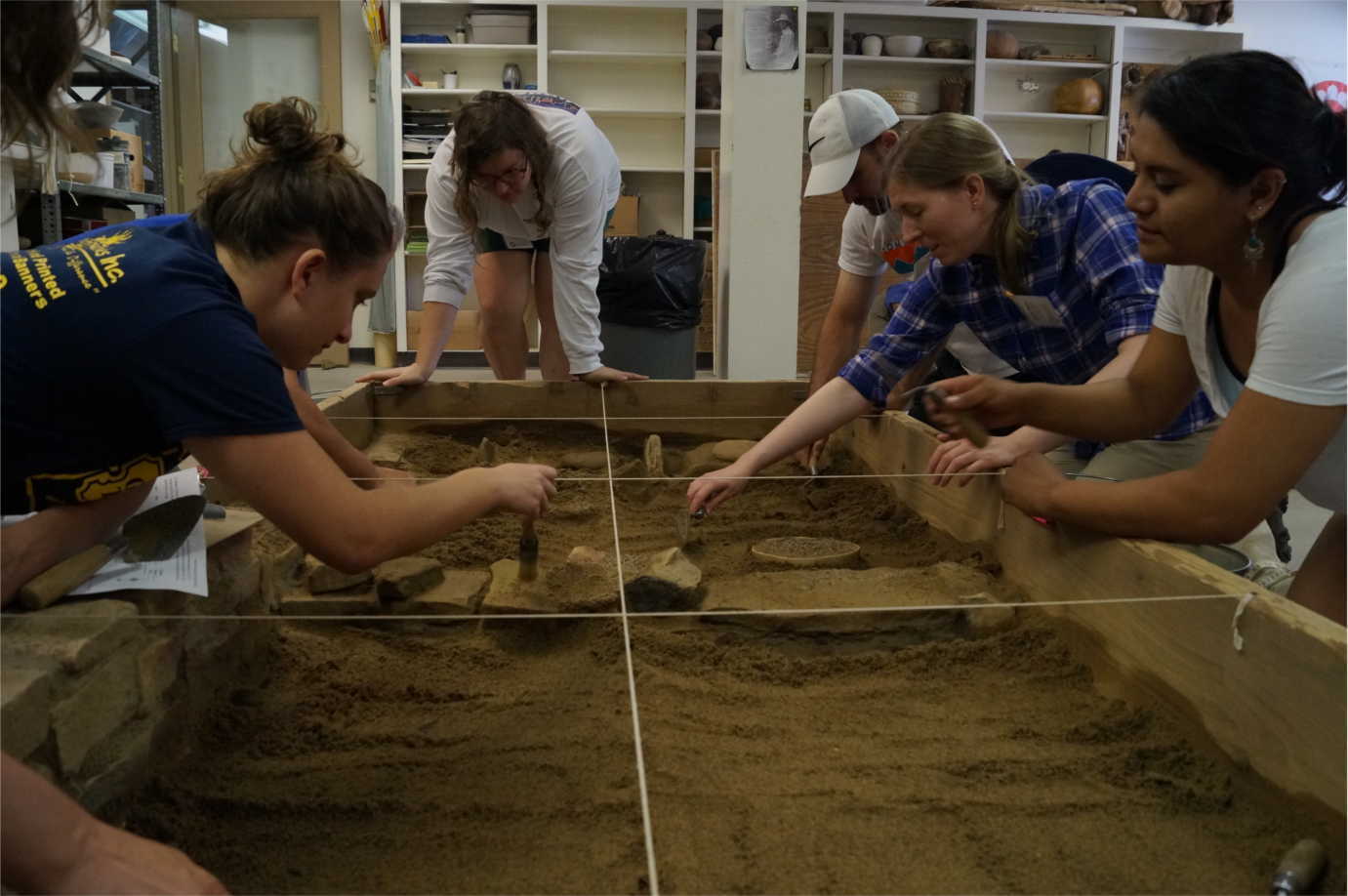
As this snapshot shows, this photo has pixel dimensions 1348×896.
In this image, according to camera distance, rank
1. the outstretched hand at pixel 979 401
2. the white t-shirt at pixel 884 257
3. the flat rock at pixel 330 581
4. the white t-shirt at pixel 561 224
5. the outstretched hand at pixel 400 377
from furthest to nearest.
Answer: the outstretched hand at pixel 400 377 < the white t-shirt at pixel 561 224 < the white t-shirt at pixel 884 257 < the flat rock at pixel 330 581 < the outstretched hand at pixel 979 401

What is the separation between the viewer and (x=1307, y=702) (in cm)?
126

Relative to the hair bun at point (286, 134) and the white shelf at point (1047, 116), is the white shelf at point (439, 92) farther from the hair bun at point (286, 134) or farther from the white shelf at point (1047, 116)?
the hair bun at point (286, 134)

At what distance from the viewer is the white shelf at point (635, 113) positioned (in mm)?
7914

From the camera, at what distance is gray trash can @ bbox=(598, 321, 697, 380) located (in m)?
4.84

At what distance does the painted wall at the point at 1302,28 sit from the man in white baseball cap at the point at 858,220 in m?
7.21

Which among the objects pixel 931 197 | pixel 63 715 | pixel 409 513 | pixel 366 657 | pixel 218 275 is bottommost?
pixel 366 657

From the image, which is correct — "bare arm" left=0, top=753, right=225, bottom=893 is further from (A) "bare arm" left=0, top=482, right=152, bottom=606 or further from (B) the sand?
(A) "bare arm" left=0, top=482, right=152, bottom=606

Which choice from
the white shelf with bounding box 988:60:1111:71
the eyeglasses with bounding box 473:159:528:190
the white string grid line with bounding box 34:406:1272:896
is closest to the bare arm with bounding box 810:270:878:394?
the white string grid line with bounding box 34:406:1272:896

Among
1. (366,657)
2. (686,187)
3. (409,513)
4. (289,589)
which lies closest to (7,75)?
(409,513)

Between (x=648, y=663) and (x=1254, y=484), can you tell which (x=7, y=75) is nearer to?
(x=648, y=663)

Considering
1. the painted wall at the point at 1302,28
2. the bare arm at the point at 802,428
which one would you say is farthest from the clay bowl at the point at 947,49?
the bare arm at the point at 802,428

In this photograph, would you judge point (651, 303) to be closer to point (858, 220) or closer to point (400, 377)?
point (400, 377)

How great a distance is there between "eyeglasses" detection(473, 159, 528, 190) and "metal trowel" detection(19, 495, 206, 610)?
67.1 inches

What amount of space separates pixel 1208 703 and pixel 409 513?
1.13 metres
